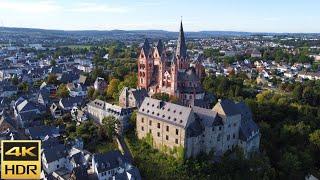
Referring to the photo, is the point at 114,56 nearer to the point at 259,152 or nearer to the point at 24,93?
the point at 24,93

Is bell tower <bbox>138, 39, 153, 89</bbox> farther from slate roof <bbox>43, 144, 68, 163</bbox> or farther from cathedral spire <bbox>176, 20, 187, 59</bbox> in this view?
slate roof <bbox>43, 144, 68, 163</bbox>

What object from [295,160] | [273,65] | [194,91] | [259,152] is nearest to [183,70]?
[194,91]

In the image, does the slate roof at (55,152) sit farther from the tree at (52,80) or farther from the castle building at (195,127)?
the tree at (52,80)

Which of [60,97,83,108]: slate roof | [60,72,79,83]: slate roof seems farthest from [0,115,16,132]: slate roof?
[60,72,79,83]: slate roof

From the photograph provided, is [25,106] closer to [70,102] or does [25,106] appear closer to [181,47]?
[70,102]

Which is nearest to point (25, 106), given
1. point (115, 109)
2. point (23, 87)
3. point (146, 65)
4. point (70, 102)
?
point (70, 102)

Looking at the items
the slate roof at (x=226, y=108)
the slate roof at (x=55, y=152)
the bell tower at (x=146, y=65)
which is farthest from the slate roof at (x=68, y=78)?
the slate roof at (x=226, y=108)

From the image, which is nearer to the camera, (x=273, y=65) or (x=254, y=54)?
(x=273, y=65)
